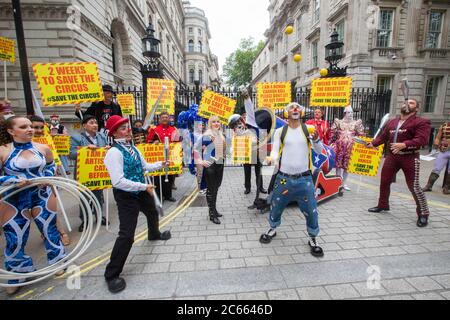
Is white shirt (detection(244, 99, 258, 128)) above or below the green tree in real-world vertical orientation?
below

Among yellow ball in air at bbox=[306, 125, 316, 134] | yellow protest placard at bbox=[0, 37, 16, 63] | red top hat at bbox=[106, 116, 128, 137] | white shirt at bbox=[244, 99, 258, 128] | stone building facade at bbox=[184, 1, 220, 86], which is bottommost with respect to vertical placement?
yellow ball in air at bbox=[306, 125, 316, 134]

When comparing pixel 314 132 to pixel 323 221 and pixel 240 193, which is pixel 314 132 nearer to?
pixel 323 221

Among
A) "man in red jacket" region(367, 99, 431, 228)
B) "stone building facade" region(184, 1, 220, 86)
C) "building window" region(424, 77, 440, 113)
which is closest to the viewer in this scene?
"man in red jacket" region(367, 99, 431, 228)

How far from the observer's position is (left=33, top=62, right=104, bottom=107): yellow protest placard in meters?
4.24

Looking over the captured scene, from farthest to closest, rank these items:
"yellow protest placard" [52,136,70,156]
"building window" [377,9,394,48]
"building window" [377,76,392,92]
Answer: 1. "building window" [377,76,392,92]
2. "building window" [377,9,394,48]
3. "yellow protest placard" [52,136,70,156]

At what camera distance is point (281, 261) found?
10.5ft

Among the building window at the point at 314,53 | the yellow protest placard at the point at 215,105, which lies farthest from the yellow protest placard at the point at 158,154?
the building window at the point at 314,53

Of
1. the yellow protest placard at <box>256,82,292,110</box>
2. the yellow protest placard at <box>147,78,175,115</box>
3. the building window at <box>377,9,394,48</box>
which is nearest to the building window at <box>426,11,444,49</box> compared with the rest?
the building window at <box>377,9,394,48</box>

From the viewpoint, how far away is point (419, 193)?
4.28 meters

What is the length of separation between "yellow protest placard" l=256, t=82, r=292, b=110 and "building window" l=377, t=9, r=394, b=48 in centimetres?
1494

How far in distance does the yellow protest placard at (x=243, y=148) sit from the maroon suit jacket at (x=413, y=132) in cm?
280

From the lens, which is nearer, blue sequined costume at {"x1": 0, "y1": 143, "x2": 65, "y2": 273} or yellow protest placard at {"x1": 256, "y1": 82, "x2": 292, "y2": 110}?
blue sequined costume at {"x1": 0, "y1": 143, "x2": 65, "y2": 273}

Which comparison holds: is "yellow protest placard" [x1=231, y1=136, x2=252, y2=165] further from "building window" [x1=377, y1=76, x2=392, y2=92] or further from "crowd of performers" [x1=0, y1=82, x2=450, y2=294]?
"building window" [x1=377, y1=76, x2=392, y2=92]
